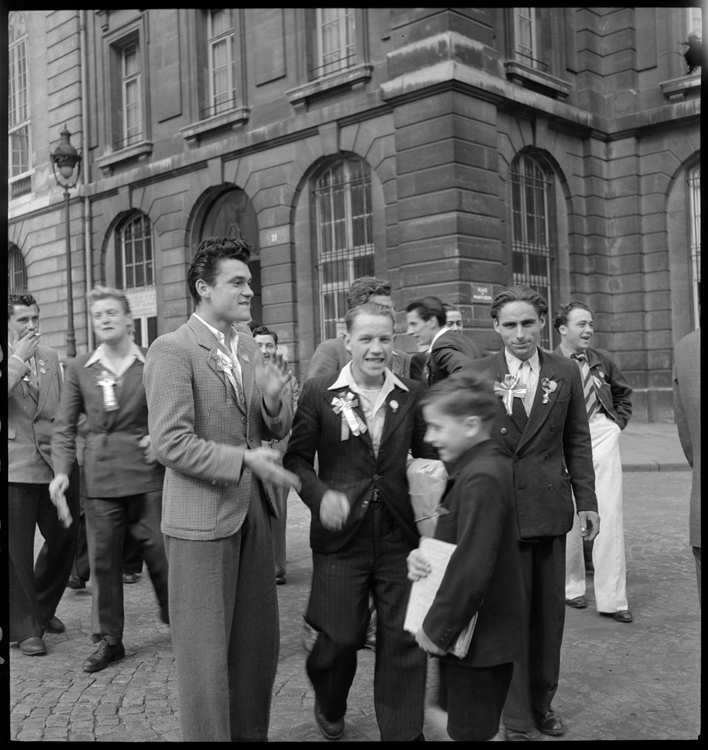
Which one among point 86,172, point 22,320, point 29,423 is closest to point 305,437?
point 29,423

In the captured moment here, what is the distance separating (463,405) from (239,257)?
4.06 ft

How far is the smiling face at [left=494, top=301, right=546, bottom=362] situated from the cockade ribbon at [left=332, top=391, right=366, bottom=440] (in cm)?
97

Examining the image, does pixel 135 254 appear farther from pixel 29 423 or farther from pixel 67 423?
A: pixel 67 423

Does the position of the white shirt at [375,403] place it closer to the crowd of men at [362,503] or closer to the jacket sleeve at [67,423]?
the crowd of men at [362,503]

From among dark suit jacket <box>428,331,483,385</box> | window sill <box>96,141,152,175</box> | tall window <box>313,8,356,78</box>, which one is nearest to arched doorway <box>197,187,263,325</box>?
window sill <box>96,141,152,175</box>

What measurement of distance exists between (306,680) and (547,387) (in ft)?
6.54

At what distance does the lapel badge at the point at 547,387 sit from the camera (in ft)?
12.9

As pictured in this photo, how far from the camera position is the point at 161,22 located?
20.6 metres

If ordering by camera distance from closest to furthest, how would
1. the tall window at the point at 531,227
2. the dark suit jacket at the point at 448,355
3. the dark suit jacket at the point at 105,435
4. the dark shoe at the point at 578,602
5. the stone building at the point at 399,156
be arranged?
1. the dark suit jacket at the point at 105,435
2. the dark suit jacket at the point at 448,355
3. the dark shoe at the point at 578,602
4. the stone building at the point at 399,156
5. the tall window at the point at 531,227

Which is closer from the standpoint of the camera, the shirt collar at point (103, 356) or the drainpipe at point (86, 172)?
the shirt collar at point (103, 356)

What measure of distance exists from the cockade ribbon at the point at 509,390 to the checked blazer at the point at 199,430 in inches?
44.5

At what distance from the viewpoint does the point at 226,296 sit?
11.1ft

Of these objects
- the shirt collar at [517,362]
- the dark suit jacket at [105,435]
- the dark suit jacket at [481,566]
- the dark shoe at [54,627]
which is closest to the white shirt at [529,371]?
the shirt collar at [517,362]

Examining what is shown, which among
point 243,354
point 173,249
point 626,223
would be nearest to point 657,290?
point 626,223
